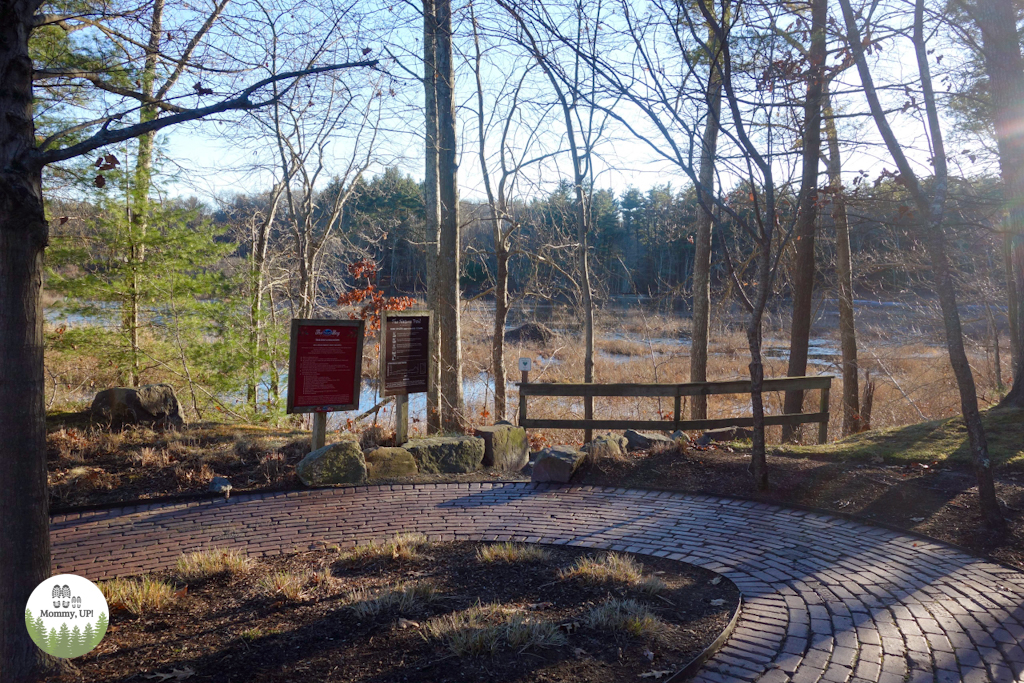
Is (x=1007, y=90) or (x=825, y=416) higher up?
(x=1007, y=90)

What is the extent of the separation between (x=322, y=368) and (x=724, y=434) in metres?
5.86

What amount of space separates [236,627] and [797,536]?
179 inches

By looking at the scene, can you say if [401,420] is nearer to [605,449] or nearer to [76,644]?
[605,449]

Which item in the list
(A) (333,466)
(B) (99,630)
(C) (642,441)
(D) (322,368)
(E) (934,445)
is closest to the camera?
(B) (99,630)

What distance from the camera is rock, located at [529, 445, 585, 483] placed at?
7641mm

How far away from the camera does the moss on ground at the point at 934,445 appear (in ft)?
25.8

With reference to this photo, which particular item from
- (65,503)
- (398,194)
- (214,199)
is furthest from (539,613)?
(398,194)

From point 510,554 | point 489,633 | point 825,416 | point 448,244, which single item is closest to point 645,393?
point 825,416

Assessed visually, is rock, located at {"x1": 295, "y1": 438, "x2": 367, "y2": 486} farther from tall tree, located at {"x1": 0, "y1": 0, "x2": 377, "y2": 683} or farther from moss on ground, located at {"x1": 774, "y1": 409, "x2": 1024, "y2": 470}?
moss on ground, located at {"x1": 774, "y1": 409, "x2": 1024, "y2": 470}

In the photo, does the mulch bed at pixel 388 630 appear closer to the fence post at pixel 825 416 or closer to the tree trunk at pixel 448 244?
the fence post at pixel 825 416

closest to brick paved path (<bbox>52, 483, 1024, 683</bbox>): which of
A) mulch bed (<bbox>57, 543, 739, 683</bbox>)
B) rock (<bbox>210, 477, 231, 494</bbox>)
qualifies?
rock (<bbox>210, 477, 231, 494</bbox>)

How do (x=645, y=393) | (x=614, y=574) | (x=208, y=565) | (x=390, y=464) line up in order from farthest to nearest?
(x=645, y=393)
(x=390, y=464)
(x=208, y=565)
(x=614, y=574)

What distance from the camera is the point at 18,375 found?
3293 millimetres

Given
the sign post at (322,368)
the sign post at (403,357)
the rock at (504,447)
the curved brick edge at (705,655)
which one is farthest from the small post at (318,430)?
the curved brick edge at (705,655)
